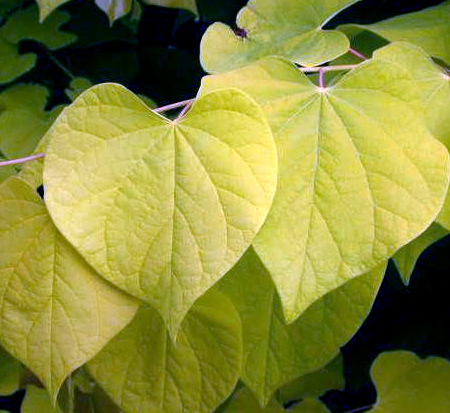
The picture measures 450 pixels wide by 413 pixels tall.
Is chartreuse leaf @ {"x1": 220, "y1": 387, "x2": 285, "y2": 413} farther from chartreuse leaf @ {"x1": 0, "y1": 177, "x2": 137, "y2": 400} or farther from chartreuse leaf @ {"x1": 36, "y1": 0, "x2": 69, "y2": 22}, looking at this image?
chartreuse leaf @ {"x1": 36, "y1": 0, "x2": 69, "y2": 22}

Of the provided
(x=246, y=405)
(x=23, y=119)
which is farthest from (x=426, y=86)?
(x=23, y=119)

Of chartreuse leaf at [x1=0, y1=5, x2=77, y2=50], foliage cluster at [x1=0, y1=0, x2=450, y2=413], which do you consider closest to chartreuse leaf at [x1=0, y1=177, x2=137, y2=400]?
foliage cluster at [x1=0, y1=0, x2=450, y2=413]

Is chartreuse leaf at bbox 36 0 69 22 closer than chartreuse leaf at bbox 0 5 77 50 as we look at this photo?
Yes

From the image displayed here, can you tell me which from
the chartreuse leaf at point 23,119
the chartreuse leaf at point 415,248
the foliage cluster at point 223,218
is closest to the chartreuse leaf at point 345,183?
the foliage cluster at point 223,218

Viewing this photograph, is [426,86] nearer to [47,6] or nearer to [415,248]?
[415,248]

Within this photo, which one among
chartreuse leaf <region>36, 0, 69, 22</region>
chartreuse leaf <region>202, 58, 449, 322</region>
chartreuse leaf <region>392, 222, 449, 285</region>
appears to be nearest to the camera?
chartreuse leaf <region>202, 58, 449, 322</region>

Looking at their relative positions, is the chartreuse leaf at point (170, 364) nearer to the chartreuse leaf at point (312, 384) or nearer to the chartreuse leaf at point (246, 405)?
the chartreuse leaf at point (246, 405)

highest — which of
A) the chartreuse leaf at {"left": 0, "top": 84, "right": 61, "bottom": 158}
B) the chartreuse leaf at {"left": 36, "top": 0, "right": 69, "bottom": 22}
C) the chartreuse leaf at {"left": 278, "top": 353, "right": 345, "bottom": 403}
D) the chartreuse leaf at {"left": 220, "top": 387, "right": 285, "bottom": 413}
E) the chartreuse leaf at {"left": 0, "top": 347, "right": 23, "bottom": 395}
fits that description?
the chartreuse leaf at {"left": 36, "top": 0, "right": 69, "bottom": 22}
